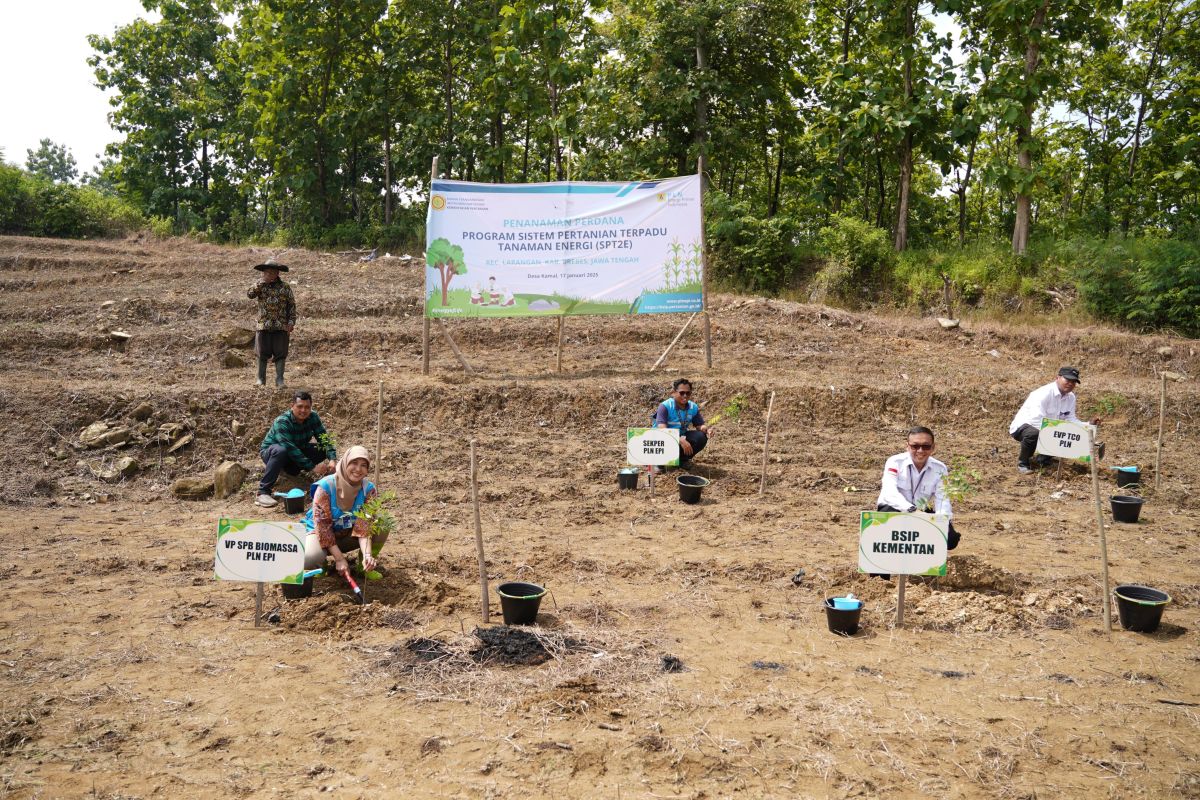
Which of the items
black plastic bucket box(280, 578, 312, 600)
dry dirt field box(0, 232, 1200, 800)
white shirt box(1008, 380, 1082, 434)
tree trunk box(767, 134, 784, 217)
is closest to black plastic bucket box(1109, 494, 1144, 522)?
dry dirt field box(0, 232, 1200, 800)

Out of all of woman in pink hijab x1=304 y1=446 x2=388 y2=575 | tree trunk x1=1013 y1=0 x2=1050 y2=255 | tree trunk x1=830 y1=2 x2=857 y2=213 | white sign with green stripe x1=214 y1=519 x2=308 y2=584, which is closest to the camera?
white sign with green stripe x1=214 y1=519 x2=308 y2=584

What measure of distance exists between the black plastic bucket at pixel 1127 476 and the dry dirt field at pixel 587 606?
0.88ft

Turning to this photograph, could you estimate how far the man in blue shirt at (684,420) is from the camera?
949cm

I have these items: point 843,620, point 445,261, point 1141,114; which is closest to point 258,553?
point 843,620

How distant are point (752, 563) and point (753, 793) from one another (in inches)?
126

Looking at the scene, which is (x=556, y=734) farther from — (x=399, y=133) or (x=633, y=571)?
(x=399, y=133)

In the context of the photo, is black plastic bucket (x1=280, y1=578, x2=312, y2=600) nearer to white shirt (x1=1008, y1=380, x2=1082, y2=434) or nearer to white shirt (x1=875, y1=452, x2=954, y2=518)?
white shirt (x1=875, y1=452, x2=954, y2=518)

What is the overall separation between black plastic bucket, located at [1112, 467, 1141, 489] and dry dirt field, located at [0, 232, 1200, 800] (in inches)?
10.6

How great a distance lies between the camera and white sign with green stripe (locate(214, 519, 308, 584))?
532cm

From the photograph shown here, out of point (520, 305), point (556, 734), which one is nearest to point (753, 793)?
point (556, 734)

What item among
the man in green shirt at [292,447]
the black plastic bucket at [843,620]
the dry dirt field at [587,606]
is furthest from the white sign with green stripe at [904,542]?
the man in green shirt at [292,447]

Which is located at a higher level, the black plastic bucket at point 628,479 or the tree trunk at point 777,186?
the tree trunk at point 777,186

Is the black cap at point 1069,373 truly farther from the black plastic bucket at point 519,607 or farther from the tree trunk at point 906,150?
the tree trunk at point 906,150

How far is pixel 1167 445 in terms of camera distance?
36.4 feet
